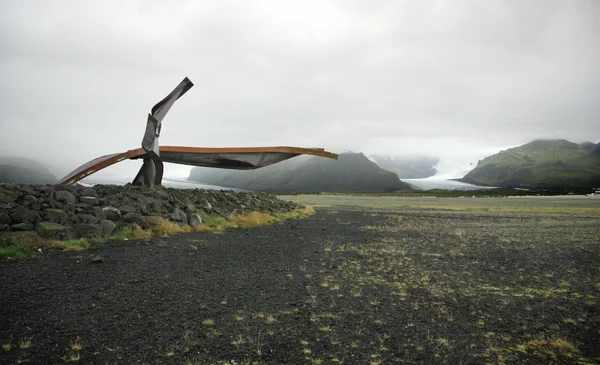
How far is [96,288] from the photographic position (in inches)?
322

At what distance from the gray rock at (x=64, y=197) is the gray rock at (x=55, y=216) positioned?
169 cm

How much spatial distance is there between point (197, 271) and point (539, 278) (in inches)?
429

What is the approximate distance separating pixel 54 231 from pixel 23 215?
5.67ft

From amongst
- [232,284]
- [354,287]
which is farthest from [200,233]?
[354,287]

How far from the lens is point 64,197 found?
633 inches

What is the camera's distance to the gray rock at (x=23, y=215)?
13195 mm

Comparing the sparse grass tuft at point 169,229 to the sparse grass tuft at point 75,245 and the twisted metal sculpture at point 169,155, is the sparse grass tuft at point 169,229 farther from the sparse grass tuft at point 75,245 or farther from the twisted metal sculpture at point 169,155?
the twisted metal sculpture at point 169,155

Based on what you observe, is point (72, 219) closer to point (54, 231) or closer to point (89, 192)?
point (54, 231)

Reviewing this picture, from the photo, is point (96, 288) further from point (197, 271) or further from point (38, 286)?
point (197, 271)

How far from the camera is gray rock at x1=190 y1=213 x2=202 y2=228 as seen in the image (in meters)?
19.4

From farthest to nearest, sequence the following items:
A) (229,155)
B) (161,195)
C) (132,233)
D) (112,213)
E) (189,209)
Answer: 1. (229,155)
2. (161,195)
3. (189,209)
4. (112,213)
5. (132,233)

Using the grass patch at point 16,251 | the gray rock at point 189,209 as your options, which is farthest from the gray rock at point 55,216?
the gray rock at point 189,209

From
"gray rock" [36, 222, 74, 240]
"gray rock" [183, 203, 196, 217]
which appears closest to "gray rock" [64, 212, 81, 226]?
"gray rock" [36, 222, 74, 240]

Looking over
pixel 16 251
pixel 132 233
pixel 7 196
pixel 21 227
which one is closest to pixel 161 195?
pixel 132 233
